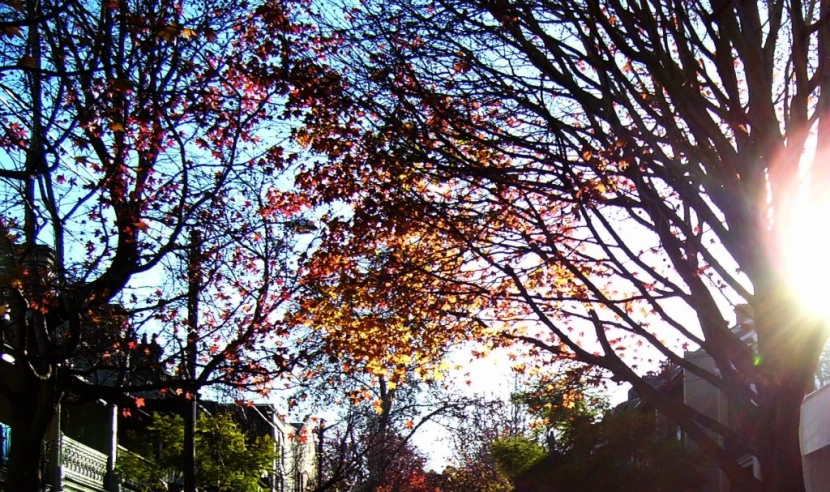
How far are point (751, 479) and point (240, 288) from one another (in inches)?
309

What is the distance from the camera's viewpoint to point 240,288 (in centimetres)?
1485

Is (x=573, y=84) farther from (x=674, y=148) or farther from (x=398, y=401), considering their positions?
(x=398, y=401)

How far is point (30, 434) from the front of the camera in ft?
40.6

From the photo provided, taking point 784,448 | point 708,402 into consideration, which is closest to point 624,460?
point 708,402

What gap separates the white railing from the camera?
22.8 m

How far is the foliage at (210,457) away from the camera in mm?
26094

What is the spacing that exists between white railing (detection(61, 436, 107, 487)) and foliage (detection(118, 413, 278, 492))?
1065 millimetres

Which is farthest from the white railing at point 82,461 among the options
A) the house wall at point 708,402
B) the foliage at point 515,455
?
the house wall at point 708,402

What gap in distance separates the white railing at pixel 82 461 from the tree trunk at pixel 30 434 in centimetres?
1044

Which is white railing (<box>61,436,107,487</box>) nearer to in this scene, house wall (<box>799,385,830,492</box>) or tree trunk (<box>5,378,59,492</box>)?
tree trunk (<box>5,378,59,492</box>)

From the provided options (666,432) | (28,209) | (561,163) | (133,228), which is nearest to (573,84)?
(561,163)

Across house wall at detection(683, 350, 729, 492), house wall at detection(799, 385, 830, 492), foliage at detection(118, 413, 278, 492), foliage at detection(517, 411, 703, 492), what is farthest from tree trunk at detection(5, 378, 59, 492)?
house wall at detection(683, 350, 729, 492)

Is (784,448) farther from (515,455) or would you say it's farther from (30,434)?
(515,455)

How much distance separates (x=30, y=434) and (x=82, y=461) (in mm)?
12316
